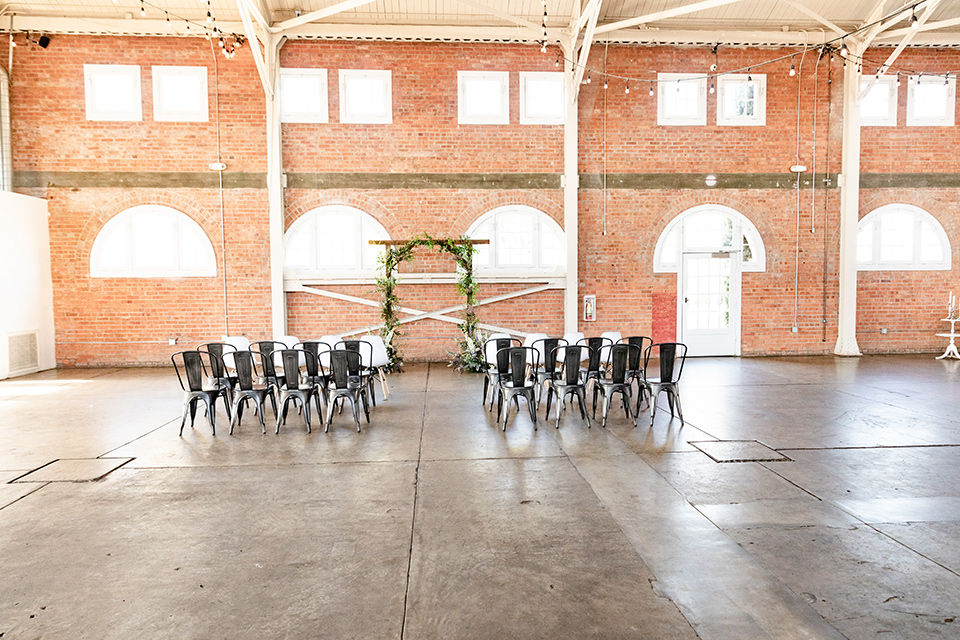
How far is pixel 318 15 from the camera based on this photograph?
9.77 metres

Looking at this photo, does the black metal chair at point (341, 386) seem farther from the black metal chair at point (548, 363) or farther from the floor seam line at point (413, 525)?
the black metal chair at point (548, 363)

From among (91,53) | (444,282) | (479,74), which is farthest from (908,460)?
(91,53)

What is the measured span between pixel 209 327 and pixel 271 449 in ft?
22.1

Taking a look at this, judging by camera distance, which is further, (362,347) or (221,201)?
(221,201)

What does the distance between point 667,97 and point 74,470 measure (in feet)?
37.3

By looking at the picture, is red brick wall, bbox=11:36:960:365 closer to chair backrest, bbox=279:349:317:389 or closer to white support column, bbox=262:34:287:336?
white support column, bbox=262:34:287:336

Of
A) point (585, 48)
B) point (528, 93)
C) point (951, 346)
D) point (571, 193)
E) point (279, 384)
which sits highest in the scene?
point (585, 48)

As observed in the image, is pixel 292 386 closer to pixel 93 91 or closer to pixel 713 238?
pixel 93 91

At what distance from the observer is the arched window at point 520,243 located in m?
11.4

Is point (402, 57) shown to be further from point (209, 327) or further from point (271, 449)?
point (271, 449)

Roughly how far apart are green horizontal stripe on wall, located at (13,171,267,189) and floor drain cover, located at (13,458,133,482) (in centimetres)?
717

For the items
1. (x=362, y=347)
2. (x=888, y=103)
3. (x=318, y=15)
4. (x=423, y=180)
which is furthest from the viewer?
(x=888, y=103)

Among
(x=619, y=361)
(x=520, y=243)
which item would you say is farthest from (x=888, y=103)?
(x=619, y=361)

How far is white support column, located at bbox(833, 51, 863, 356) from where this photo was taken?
11477 mm
